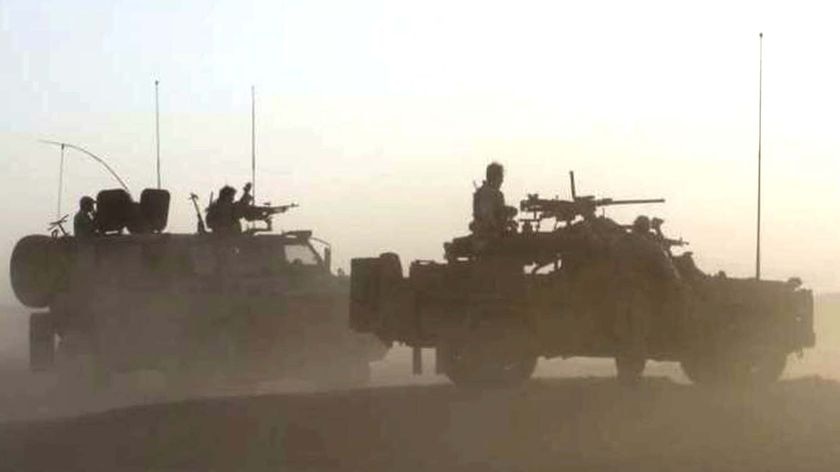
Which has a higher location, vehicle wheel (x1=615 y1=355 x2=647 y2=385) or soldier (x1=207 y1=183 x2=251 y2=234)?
soldier (x1=207 y1=183 x2=251 y2=234)

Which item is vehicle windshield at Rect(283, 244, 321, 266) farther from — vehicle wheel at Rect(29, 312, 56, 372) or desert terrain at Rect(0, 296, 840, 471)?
desert terrain at Rect(0, 296, 840, 471)

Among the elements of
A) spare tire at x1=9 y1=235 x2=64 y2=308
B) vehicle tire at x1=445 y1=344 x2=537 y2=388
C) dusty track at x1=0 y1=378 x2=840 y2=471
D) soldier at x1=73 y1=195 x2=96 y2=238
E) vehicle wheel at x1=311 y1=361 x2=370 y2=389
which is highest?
soldier at x1=73 y1=195 x2=96 y2=238

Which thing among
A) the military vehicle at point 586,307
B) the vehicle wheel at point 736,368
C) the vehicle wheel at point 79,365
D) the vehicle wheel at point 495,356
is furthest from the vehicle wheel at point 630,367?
the vehicle wheel at point 79,365

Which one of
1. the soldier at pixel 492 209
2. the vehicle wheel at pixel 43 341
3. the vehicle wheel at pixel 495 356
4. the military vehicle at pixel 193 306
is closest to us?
the vehicle wheel at pixel 495 356

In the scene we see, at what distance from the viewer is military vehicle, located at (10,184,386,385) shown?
23844 mm

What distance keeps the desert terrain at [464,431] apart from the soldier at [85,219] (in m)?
8.20

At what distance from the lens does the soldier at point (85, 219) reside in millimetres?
26000

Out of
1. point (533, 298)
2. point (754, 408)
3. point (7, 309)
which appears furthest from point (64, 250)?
point (7, 309)

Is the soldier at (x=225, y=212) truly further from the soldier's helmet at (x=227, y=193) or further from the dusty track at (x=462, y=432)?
the dusty track at (x=462, y=432)

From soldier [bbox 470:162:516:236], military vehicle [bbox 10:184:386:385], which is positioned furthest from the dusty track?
military vehicle [bbox 10:184:386:385]

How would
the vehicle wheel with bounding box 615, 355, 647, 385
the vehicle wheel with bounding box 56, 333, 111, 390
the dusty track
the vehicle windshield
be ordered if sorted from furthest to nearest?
the vehicle windshield, the vehicle wheel with bounding box 56, 333, 111, 390, the vehicle wheel with bounding box 615, 355, 647, 385, the dusty track

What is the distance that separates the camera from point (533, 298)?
18234 millimetres

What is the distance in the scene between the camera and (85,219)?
26.1m

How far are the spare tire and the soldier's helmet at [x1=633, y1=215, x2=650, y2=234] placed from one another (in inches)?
389
